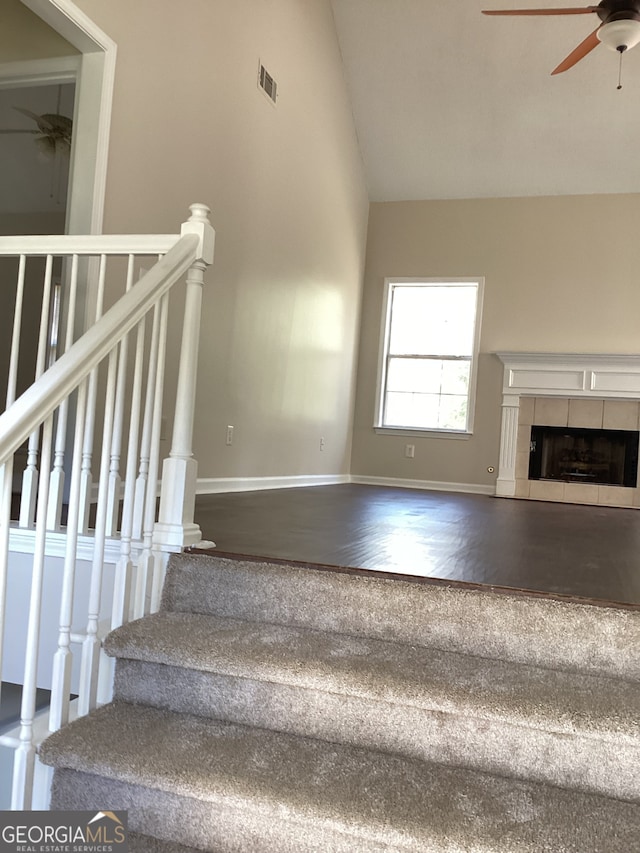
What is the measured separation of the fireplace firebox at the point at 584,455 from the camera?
255 inches

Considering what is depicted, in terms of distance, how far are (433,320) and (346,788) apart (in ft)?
20.0

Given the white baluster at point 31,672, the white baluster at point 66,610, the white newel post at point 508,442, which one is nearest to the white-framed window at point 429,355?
the white newel post at point 508,442

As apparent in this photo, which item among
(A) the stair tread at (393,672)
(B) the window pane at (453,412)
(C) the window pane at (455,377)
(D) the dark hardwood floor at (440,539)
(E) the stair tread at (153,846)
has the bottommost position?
(E) the stair tread at (153,846)

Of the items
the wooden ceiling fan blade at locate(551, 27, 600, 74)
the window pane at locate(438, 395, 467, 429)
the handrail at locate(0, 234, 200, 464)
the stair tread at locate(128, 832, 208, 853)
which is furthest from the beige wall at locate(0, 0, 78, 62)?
the window pane at locate(438, 395, 467, 429)

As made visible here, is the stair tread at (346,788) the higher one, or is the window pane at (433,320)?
the window pane at (433,320)

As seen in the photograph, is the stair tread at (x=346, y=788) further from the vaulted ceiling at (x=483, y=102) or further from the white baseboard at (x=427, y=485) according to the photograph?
the vaulted ceiling at (x=483, y=102)

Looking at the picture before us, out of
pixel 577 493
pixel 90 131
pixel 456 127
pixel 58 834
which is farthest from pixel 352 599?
pixel 456 127

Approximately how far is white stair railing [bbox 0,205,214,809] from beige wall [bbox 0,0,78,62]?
1.57 meters

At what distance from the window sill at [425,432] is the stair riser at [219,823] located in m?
5.71

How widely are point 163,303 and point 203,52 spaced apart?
2.60m

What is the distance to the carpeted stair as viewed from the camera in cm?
135

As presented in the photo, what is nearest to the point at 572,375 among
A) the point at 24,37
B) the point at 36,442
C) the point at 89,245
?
the point at 24,37

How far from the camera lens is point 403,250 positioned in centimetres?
718

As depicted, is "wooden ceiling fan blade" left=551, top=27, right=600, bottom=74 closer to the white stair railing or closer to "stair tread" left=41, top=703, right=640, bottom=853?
the white stair railing
